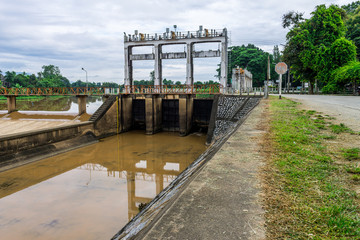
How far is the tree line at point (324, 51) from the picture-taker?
28.6m

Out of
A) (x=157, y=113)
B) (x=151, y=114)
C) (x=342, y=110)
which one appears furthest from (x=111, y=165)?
(x=342, y=110)

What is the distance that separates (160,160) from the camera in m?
14.3

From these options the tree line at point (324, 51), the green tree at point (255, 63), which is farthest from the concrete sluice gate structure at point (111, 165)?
the green tree at point (255, 63)

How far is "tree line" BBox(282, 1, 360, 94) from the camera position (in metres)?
28.6

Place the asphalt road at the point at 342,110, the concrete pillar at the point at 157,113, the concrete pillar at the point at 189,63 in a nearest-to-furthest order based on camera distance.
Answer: the asphalt road at the point at 342,110
the concrete pillar at the point at 157,113
the concrete pillar at the point at 189,63

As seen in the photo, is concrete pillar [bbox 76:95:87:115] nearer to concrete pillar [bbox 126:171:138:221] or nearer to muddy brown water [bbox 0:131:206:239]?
muddy brown water [bbox 0:131:206:239]

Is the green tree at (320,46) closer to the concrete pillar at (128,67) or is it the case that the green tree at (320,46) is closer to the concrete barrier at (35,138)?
the concrete pillar at (128,67)

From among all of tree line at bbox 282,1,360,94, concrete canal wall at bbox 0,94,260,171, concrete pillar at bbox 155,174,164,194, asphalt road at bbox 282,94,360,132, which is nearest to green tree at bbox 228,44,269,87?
tree line at bbox 282,1,360,94

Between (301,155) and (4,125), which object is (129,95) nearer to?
(4,125)

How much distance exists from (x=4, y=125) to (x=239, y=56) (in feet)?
183

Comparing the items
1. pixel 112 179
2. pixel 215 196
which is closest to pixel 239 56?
pixel 112 179

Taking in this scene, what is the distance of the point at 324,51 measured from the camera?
29594 mm

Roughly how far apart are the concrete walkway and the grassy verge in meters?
0.20

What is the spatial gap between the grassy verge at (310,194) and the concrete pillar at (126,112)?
1925 centimetres
